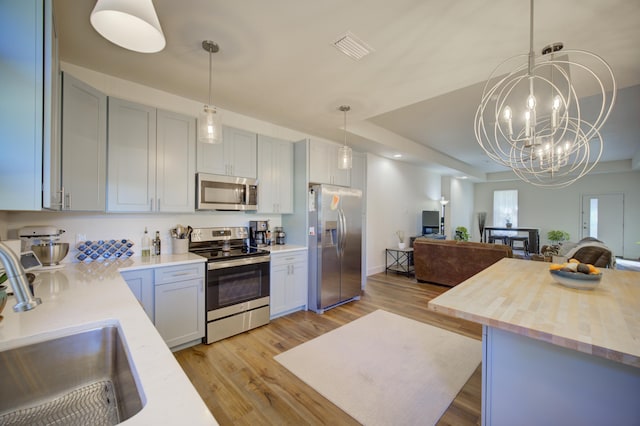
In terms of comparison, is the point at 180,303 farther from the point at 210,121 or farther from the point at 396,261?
the point at 396,261

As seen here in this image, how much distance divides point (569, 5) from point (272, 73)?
2218mm

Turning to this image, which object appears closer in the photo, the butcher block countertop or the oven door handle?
the butcher block countertop

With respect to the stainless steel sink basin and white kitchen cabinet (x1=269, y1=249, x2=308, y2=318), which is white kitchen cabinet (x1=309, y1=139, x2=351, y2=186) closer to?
white kitchen cabinet (x1=269, y1=249, x2=308, y2=318)

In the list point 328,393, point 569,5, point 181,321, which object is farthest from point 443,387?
point 569,5

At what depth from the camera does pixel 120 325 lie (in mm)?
1058

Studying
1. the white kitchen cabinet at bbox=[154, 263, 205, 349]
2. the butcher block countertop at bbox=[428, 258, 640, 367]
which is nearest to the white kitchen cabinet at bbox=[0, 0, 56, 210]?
the white kitchen cabinet at bbox=[154, 263, 205, 349]

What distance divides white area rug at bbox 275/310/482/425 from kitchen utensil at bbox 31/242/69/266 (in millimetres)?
2064

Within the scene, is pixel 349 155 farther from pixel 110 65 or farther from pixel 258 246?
pixel 110 65

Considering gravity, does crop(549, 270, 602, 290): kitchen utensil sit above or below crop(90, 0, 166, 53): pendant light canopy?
below

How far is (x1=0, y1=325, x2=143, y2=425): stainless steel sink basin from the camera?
0.87 metres

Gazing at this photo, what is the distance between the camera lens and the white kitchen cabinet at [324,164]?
3.75 metres

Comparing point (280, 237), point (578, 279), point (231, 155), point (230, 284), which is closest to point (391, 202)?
point (280, 237)

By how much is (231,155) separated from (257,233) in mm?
1120

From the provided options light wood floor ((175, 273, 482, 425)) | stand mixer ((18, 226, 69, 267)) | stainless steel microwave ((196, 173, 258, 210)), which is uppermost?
stainless steel microwave ((196, 173, 258, 210))
